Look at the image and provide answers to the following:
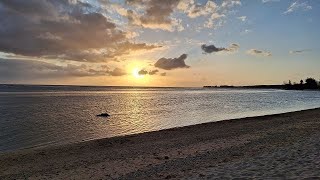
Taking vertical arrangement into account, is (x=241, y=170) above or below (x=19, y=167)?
above

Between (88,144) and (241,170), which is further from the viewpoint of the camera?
(88,144)

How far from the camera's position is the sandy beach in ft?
45.5

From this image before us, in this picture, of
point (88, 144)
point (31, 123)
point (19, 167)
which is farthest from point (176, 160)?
point (31, 123)

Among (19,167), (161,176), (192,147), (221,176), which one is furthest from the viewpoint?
(192,147)

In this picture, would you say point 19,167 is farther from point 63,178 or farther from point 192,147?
point 192,147

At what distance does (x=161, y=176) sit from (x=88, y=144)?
1450cm

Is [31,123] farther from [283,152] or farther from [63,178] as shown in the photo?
[283,152]

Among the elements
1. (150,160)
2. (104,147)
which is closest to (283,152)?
(150,160)

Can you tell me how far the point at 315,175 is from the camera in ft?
38.2

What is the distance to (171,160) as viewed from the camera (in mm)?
18891

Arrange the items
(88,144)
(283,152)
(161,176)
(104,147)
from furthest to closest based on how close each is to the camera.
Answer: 1. (88,144)
2. (104,147)
3. (283,152)
4. (161,176)

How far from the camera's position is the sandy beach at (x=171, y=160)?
546 inches

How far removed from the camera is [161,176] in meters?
15.1

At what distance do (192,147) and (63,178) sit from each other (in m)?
9.30
